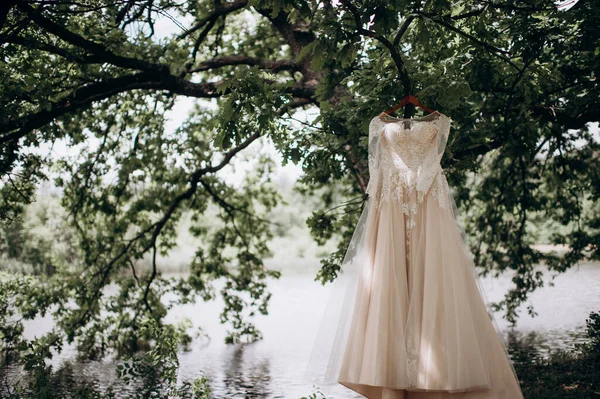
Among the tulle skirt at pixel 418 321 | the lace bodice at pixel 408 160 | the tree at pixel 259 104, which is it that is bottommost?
the tulle skirt at pixel 418 321

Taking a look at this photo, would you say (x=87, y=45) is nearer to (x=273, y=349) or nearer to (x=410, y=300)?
(x=410, y=300)

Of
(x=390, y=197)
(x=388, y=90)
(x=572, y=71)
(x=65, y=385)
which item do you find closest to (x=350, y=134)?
(x=388, y=90)

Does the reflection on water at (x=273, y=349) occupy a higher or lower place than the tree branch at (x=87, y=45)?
lower

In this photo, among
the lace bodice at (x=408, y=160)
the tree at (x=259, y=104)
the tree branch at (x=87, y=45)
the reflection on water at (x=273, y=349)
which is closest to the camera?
the lace bodice at (x=408, y=160)

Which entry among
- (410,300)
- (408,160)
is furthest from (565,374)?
(408,160)

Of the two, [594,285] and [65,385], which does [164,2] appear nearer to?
[65,385]

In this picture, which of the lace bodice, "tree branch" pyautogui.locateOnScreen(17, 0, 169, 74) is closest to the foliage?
the lace bodice

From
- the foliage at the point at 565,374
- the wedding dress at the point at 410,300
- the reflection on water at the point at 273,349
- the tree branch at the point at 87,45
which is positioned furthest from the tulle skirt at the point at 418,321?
the tree branch at the point at 87,45

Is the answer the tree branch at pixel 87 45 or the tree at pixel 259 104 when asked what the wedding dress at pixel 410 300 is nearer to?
the tree at pixel 259 104

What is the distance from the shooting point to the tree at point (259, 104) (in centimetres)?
403

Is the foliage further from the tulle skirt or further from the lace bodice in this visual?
the lace bodice

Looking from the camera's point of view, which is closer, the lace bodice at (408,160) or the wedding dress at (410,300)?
the wedding dress at (410,300)

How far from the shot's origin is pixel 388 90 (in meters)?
4.11

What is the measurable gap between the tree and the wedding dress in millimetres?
533
